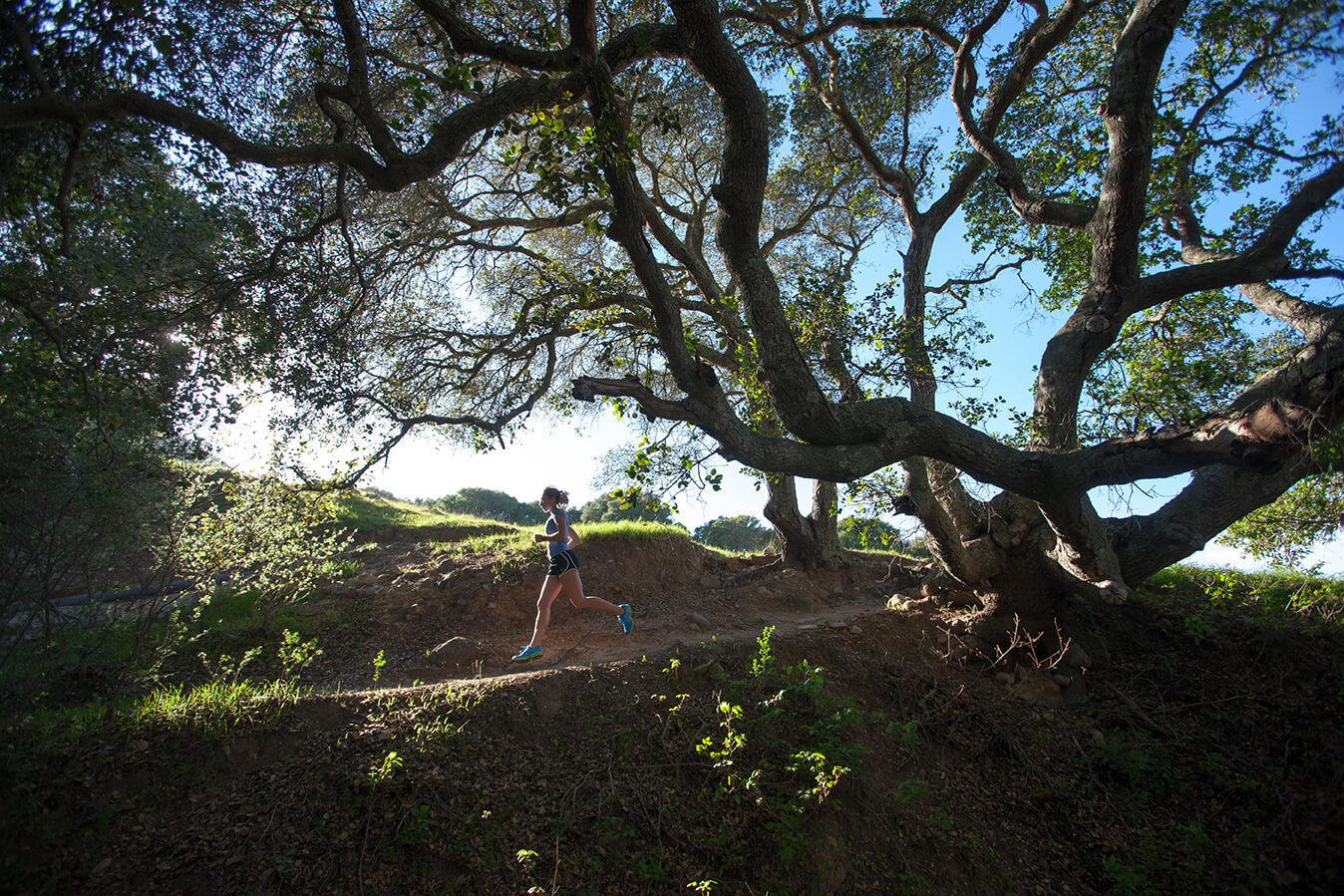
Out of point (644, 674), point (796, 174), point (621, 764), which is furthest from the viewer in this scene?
point (796, 174)

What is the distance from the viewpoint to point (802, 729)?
4.66m

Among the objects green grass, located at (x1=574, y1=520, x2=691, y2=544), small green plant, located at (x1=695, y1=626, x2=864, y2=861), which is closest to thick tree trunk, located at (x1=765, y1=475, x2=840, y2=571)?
green grass, located at (x1=574, y1=520, x2=691, y2=544)

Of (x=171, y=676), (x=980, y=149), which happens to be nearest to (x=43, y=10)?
(x=171, y=676)

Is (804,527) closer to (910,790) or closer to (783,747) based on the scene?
(783,747)

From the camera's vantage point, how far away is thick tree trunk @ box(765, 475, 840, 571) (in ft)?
34.5

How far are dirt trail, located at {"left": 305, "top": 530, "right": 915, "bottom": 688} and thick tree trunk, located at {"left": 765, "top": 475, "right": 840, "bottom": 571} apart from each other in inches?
13.0

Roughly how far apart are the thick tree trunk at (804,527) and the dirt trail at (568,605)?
0.33 meters

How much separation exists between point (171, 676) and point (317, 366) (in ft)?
11.5

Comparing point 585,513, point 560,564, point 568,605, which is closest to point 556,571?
point 560,564

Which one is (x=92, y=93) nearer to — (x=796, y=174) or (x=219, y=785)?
(x=219, y=785)

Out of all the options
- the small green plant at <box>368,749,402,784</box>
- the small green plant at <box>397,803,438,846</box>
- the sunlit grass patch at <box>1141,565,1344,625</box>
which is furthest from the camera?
the sunlit grass patch at <box>1141,565,1344,625</box>

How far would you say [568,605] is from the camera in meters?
8.20

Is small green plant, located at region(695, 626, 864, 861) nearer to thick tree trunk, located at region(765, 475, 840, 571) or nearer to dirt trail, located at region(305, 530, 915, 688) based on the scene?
dirt trail, located at region(305, 530, 915, 688)

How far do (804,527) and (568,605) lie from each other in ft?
15.2
